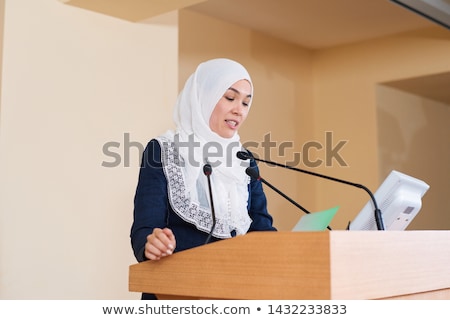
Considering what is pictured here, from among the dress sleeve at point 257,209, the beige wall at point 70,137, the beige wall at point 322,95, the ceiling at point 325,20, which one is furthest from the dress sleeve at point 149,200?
the beige wall at point 322,95

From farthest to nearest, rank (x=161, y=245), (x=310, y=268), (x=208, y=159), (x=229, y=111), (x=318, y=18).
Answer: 1. (x=318, y=18)
2. (x=229, y=111)
3. (x=208, y=159)
4. (x=161, y=245)
5. (x=310, y=268)

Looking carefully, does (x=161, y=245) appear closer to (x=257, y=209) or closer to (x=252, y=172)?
(x=252, y=172)

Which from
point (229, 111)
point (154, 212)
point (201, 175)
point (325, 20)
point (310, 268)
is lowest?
point (310, 268)

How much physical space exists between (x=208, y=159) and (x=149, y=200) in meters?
0.28

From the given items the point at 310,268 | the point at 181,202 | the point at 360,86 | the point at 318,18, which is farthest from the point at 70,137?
the point at 360,86

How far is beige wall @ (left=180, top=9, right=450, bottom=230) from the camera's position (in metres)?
5.42

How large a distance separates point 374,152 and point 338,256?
4706 mm

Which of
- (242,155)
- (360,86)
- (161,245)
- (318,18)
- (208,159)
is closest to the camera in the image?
(161,245)

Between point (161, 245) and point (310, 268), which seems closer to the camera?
point (310, 268)

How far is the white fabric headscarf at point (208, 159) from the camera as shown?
1.89 m

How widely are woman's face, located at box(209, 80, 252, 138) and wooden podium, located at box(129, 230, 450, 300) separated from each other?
67 centimetres

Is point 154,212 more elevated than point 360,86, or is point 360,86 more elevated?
point 360,86

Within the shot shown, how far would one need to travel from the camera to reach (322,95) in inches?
243

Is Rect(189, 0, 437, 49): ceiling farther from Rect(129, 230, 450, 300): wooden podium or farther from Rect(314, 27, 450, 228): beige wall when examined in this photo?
Rect(129, 230, 450, 300): wooden podium
